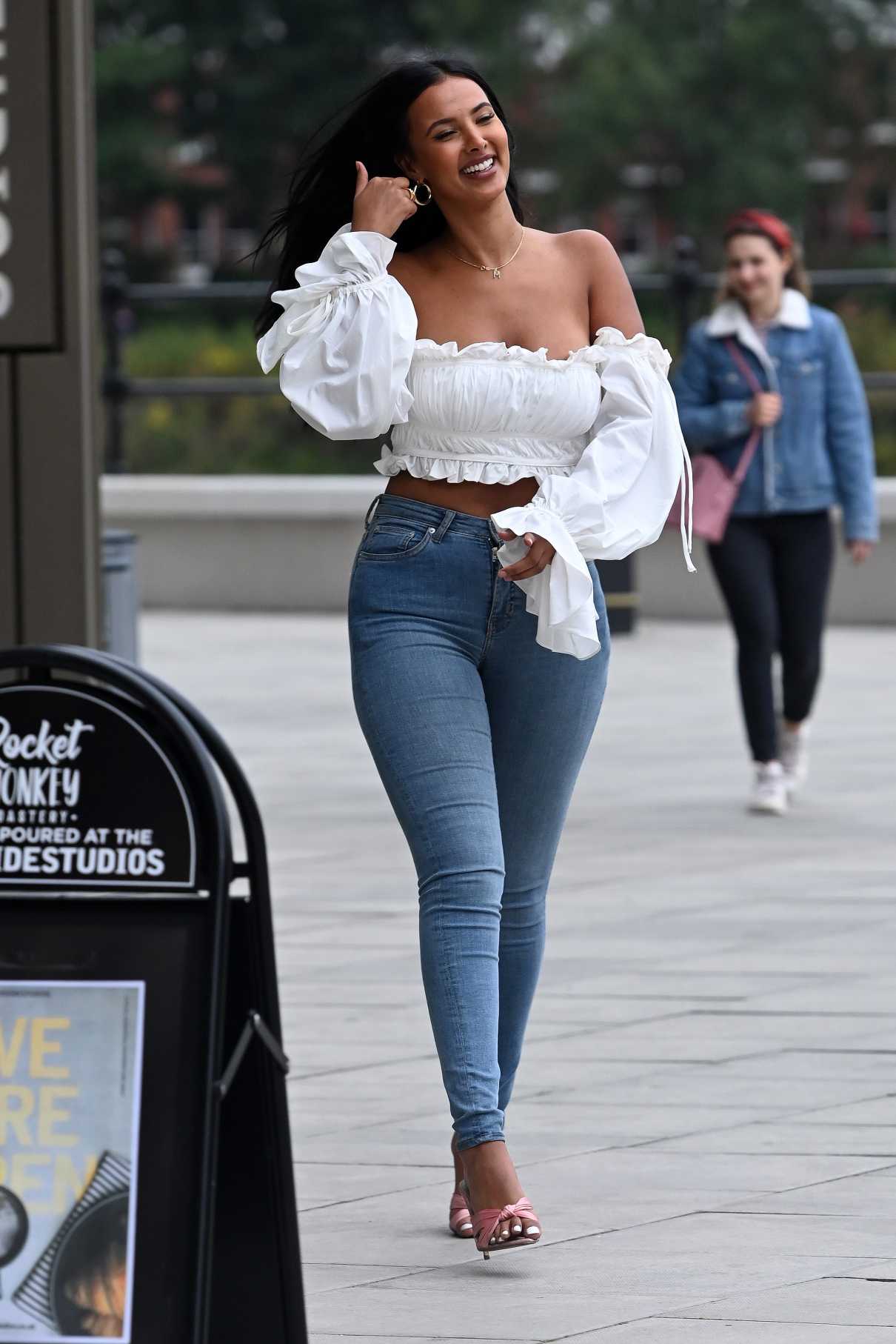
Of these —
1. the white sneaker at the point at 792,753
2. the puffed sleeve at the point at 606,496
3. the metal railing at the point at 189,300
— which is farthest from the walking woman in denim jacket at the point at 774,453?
the metal railing at the point at 189,300

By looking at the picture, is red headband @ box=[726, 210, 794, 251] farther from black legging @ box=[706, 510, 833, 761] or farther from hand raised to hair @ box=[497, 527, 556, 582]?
hand raised to hair @ box=[497, 527, 556, 582]

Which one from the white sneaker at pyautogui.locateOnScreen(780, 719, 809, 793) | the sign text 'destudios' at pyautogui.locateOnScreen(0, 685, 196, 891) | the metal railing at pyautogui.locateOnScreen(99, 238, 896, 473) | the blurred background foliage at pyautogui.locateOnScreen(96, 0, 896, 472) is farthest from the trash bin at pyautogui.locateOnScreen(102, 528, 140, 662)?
the blurred background foliage at pyautogui.locateOnScreen(96, 0, 896, 472)

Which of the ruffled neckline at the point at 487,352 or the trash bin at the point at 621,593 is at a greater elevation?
the trash bin at the point at 621,593


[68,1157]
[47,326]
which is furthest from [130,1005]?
[47,326]

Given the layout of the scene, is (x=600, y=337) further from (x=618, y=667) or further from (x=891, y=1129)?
(x=618, y=667)

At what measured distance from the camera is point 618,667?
12992mm

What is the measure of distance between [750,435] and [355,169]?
4.54m

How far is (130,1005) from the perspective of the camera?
3.23 meters

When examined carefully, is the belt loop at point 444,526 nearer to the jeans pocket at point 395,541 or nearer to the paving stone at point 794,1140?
the jeans pocket at point 395,541

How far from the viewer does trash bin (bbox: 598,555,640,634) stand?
14203mm

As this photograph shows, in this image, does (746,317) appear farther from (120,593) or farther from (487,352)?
(487,352)

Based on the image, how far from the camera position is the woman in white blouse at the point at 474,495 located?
4.00m

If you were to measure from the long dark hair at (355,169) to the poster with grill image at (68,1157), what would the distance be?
145 cm

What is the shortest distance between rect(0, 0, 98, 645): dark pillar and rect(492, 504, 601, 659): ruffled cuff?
3332 mm
